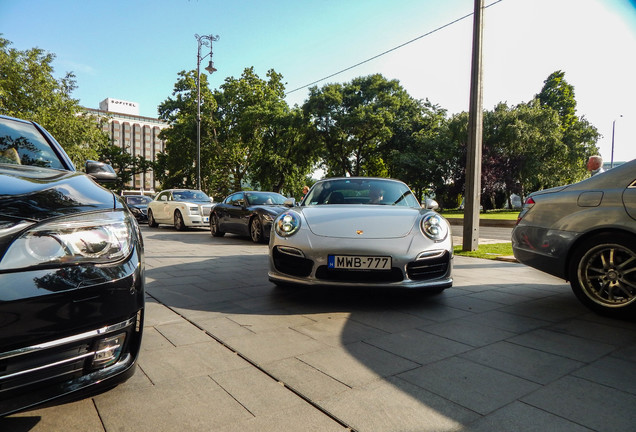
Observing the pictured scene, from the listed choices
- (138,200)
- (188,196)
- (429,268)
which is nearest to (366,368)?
(429,268)

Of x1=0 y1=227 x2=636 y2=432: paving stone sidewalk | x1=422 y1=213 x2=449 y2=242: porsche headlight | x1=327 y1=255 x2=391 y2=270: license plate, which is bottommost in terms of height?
x1=0 y1=227 x2=636 y2=432: paving stone sidewalk

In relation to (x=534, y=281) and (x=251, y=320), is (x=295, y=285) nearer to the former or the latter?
(x=251, y=320)

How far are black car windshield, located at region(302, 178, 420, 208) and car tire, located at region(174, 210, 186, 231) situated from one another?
31.2 feet

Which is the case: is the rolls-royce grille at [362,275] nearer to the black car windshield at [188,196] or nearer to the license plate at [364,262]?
the license plate at [364,262]

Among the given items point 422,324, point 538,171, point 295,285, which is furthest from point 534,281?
point 538,171

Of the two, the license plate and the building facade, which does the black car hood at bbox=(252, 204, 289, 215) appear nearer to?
the license plate

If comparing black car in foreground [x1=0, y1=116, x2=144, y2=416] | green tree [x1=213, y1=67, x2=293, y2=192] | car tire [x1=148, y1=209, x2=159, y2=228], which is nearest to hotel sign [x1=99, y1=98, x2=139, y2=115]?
green tree [x1=213, y1=67, x2=293, y2=192]

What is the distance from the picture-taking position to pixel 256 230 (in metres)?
9.62

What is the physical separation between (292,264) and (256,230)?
6.09 metres

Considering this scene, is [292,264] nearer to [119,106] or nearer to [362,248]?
[362,248]

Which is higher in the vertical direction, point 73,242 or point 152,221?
point 73,242

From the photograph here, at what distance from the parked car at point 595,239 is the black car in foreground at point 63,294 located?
11.4ft

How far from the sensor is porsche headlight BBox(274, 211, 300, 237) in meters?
3.78

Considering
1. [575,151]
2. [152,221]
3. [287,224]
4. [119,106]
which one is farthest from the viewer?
[119,106]
